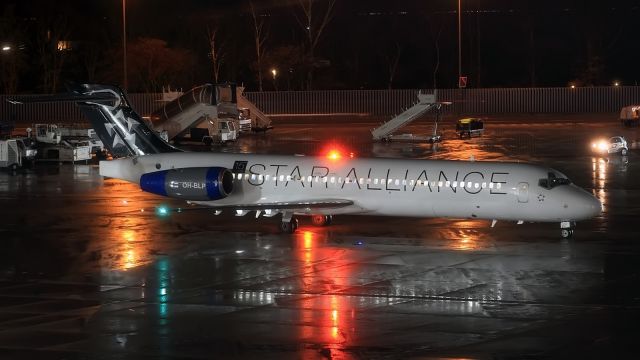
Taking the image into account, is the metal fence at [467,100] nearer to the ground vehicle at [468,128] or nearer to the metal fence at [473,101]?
the metal fence at [473,101]

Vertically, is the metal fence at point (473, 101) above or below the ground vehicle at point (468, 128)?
above

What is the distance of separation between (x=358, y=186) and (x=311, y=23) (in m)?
88.0

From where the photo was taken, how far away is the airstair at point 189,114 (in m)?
73.1

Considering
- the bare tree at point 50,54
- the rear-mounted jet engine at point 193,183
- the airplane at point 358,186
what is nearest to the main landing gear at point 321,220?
the airplane at point 358,186

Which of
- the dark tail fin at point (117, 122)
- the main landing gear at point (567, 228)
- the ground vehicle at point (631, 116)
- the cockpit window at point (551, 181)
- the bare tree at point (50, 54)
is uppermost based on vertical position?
the bare tree at point (50, 54)

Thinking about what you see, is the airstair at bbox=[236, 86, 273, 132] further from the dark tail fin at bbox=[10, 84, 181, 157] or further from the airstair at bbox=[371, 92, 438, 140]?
the dark tail fin at bbox=[10, 84, 181, 157]

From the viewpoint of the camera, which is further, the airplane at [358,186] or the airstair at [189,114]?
the airstair at [189,114]

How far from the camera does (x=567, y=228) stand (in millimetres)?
31375

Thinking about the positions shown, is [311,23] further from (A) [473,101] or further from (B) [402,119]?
(B) [402,119]

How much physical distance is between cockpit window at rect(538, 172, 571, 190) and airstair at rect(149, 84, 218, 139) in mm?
44576

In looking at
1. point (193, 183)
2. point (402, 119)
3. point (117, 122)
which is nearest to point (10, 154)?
point (117, 122)

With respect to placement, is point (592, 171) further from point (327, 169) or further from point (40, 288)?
point (40, 288)

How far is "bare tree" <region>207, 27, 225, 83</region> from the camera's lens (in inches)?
4269

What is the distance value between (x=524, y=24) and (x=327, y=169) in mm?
110619
